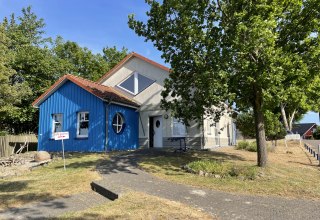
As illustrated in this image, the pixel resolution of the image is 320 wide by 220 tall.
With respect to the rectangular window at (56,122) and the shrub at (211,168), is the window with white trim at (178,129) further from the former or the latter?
the shrub at (211,168)

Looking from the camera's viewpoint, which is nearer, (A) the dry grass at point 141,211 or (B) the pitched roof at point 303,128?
(A) the dry grass at point 141,211

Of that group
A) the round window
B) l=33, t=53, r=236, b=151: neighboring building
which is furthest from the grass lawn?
the round window

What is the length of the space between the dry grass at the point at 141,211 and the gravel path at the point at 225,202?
1.81ft

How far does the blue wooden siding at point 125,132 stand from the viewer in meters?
19.6

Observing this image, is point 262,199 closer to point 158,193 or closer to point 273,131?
point 158,193

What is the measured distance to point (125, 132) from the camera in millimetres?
20859

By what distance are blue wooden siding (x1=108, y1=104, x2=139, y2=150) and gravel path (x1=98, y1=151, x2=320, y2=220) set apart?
28.8 feet

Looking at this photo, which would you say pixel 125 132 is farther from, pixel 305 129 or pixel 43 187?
pixel 305 129

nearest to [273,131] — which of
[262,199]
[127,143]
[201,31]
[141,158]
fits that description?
[127,143]

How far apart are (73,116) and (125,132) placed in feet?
11.9

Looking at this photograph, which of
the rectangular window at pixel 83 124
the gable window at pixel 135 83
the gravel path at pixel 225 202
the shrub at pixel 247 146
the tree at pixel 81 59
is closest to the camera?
the gravel path at pixel 225 202

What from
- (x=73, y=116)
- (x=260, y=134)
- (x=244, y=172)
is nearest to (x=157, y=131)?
(x=73, y=116)

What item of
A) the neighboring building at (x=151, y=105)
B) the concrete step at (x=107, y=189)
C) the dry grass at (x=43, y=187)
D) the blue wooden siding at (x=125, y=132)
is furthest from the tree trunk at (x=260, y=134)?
the blue wooden siding at (x=125, y=132)

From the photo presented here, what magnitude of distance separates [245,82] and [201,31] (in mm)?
2656
